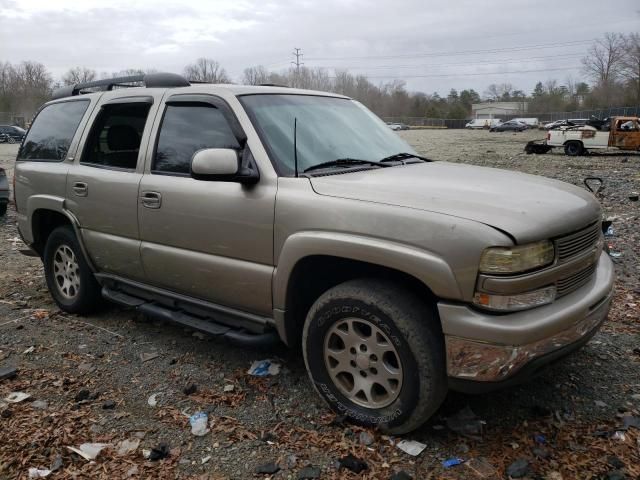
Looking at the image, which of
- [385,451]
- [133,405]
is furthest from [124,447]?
[385,451]

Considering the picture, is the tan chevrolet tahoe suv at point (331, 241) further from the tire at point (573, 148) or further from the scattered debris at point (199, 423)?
the tire at point (573, 148)

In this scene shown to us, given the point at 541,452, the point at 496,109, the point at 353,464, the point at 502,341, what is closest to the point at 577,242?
the point at 502,341

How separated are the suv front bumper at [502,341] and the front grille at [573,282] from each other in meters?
0.07

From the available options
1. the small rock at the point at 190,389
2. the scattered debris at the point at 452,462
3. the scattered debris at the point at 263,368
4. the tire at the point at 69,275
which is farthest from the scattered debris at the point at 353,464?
the tire at the point at 69,275

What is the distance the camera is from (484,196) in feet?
9.05

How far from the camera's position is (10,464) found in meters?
2.79

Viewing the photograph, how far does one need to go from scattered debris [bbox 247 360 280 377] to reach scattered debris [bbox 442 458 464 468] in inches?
54.6

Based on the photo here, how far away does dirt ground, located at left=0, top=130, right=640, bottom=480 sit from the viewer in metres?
2.75

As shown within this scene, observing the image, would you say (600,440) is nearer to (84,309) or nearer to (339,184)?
(339,184)

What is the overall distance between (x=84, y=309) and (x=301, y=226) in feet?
9.17

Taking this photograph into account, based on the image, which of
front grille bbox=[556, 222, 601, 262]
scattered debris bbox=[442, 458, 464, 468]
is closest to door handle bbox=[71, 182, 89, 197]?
scattered debris bbox=[442, 458, 464, 468]

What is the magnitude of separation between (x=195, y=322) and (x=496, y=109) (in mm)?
126122

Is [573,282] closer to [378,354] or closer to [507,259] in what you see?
[507,259]

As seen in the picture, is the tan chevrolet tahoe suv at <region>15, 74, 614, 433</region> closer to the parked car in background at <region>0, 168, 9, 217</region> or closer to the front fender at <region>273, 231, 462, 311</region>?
the front fender at <region>273, 231, 462, 311</region>
